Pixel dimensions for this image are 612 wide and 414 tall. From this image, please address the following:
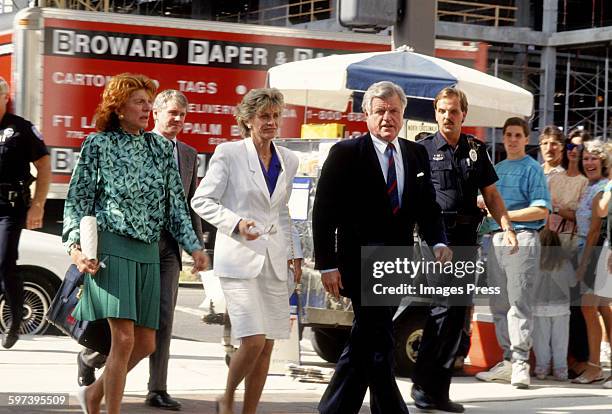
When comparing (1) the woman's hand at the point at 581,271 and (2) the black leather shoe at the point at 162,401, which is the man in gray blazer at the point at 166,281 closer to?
(2) the black leather shoe at the point at 162,401

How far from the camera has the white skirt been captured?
21.1 ft

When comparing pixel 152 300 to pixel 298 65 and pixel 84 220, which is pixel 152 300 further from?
pixel 298 65

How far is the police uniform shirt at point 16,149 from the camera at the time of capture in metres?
8.87

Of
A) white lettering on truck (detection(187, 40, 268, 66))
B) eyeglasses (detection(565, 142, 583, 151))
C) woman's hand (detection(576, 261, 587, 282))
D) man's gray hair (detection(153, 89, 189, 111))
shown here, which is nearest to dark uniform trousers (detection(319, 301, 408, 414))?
man's gray hair (detection(153, 89, 189, 111))

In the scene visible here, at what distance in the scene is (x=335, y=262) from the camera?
21.5 ft

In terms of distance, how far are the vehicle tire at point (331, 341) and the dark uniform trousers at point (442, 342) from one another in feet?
7.22

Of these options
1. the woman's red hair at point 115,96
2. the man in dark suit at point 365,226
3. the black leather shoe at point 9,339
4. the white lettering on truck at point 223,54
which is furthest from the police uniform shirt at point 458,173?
the white lettering on truck at point 223,54

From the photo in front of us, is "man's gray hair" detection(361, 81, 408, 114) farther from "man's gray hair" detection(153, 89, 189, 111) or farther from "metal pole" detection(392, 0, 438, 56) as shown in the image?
"metal pole" detection(392, 0, 438, 56)

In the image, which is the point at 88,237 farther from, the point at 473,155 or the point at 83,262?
the point at 473,155

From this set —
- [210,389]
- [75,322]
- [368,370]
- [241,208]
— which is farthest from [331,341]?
[75,322]

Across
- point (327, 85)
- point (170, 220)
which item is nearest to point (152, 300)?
point (170, 220)

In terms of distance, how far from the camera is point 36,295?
11.0 m

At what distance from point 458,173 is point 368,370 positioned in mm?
1834

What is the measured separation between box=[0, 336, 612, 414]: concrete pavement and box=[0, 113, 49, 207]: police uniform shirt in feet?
4.55
